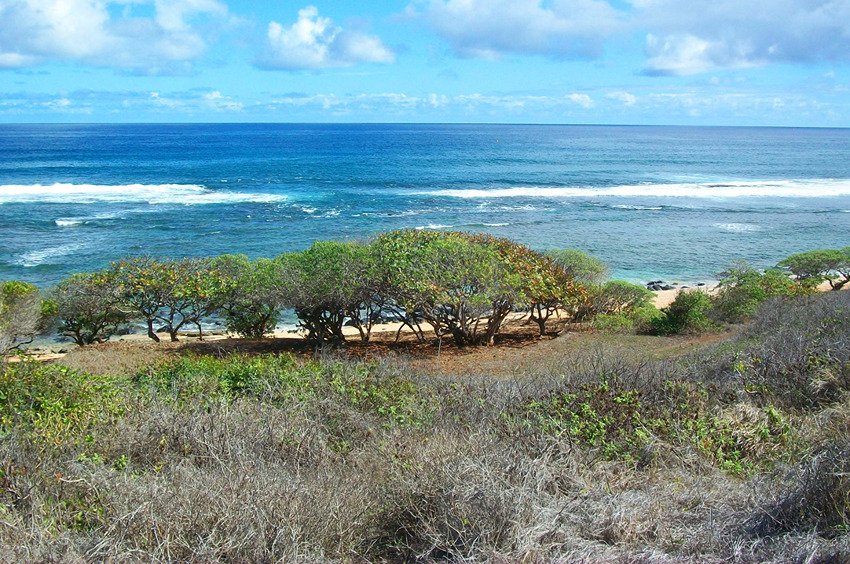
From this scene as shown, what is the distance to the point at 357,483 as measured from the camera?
6.39m

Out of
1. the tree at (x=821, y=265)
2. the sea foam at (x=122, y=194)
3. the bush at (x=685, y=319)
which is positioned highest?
the sea foam at (x=122, y=194)

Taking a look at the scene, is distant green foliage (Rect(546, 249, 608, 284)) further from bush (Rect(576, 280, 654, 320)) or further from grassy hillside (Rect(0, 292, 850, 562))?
grassy hillside (Rect(0, 292, 850, 562))

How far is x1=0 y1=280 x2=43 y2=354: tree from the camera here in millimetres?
18205

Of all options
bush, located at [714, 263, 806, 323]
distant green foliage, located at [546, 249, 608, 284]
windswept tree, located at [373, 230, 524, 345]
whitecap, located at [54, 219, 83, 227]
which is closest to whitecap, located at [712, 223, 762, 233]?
bush, located at [714, 263, 806, 323]

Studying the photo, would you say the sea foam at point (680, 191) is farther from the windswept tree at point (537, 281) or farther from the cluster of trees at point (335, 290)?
the cluster of trees at point (335, 290)

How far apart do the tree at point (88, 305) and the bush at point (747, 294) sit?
16.5 meters

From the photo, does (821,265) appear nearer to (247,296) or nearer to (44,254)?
(247,296)

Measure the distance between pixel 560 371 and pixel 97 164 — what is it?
78.9 m

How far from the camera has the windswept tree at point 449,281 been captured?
17297 millimetres

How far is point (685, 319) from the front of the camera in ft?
64.8

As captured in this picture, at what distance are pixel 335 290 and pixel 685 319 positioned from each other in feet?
30.3

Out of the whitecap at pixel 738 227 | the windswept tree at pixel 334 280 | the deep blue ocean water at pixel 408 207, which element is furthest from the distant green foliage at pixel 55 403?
the whitecap at pixel 738 227

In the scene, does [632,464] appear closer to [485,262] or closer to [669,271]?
[485,262]

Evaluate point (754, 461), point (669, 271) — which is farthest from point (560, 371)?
point (669, 271)
